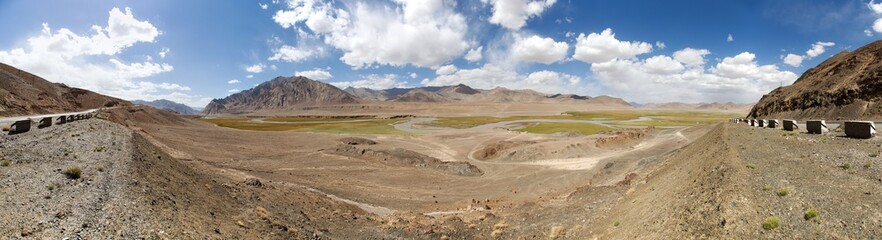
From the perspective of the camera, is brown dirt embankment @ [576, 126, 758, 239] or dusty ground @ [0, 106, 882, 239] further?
brown dirt embankment @ [576, 126, 758, 239]

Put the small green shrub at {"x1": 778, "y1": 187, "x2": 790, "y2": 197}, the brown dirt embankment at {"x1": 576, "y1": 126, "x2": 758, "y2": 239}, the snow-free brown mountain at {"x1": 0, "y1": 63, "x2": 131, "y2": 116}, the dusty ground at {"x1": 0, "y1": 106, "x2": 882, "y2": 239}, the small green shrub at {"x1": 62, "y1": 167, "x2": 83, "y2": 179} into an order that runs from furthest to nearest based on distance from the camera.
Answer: the snow-free brown mountain at {"x1": 0, "y1": 63, "x2": 131, "y2": 116} < the small green shrub at {"x1": 62, "y1": 167, "x2": 83, "y2": 179} < the small green shrub at {"x1": 778, "y1": 187, "x2": 790, "y2": 197} < the brown dirt embankment at {"x1": 576, "y1": 126, "x2": 758, "y2": 239} < the dusty ground at {"x1": 0, "y1": 106, "x2": 882, "y2": 239}

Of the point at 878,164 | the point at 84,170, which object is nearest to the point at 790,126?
the point at 878,164

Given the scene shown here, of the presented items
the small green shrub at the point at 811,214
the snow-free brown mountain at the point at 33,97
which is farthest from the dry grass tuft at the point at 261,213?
the snow-free brown mountain at the point at 33,97

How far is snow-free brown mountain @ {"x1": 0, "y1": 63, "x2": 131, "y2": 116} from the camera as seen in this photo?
55.6m

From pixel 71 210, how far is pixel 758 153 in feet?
87.5

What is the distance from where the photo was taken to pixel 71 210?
11648 millimetres

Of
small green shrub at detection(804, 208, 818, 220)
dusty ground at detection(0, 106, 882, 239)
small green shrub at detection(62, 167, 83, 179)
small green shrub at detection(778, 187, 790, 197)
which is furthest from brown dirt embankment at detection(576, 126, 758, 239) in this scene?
small green shrub at detection(62, 167, 83, 179)

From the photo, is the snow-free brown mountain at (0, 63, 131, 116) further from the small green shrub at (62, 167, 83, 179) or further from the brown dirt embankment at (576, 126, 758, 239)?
the brown dirt embankment at (576, 126, 758, 239)

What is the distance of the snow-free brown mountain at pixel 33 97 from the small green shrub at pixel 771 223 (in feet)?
249

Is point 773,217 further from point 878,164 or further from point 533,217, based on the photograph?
point 533,217

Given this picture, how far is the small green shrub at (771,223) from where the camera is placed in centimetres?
1051

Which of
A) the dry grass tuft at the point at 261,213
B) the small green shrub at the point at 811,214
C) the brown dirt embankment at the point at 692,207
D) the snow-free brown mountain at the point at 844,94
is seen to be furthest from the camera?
the snow-free brown mountain at the point at 844,94

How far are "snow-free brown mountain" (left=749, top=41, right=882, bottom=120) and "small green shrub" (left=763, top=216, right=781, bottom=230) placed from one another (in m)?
40.8

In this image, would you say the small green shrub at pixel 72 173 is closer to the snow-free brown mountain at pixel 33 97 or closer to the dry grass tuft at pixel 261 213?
the dry grass tuft at pixel 261 213
